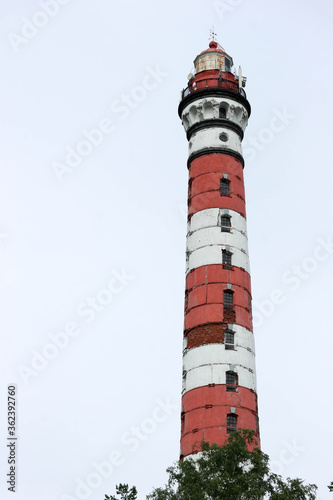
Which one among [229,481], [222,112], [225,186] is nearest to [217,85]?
[222,112]

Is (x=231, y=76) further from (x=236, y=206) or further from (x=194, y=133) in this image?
(x=236, y=206)

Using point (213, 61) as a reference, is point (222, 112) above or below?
below

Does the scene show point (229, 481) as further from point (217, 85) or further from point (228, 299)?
point (217, 85)

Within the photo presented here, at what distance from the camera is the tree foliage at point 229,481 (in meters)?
37.1

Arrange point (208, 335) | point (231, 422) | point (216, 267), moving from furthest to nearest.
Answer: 1. point (216, 267)
2. point (208, 335)
3. point (231, 422)

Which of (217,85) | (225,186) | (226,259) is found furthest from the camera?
(217,85)

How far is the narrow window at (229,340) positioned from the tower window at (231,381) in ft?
6.99

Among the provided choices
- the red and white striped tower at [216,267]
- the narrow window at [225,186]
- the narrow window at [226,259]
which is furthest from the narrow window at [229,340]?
the narrow window at [225,186]

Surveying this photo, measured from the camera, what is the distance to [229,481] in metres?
37.5

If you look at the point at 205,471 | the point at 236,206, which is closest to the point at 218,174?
the point at 236,206

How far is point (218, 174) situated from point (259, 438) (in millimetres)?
23893

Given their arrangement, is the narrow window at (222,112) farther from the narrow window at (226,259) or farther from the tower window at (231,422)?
the tower window at (231,422)

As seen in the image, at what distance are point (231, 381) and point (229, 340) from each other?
3.44m

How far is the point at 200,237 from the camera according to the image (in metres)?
60.8
